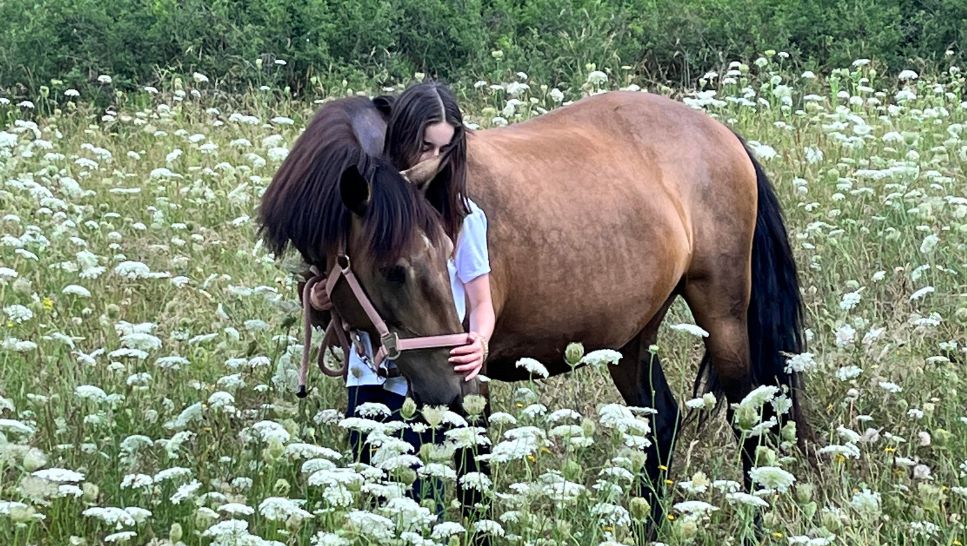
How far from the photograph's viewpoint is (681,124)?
5254mm

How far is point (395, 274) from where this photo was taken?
11.7ft

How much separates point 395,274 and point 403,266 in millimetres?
34

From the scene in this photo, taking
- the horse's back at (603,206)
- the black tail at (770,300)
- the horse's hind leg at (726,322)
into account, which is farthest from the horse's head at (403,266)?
the black tail at (770,300)

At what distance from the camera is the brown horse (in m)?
3.61

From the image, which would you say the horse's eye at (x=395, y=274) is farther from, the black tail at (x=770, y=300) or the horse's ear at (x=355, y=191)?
the black tail at (x=770, y=300)

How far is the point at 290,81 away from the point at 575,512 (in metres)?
7.64

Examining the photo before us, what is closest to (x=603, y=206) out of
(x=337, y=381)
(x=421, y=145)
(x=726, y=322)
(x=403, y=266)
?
(x=726, y=322)

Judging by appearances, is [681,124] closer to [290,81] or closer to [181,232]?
[181,232]

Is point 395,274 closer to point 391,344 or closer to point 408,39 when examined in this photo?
point 391,344

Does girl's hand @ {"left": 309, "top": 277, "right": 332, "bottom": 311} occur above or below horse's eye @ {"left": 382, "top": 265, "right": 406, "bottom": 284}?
below

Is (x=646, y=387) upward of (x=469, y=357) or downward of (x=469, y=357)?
downward

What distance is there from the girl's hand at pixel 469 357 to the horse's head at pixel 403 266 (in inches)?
1.3

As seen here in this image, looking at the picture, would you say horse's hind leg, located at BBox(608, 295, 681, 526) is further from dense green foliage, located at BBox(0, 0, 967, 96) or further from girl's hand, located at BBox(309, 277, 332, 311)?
dense green foliage, located at BBox(0, 0, 967, 96)

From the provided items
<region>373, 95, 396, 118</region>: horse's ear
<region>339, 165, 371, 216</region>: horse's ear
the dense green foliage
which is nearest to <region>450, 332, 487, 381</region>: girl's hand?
<region>339, 165, 371, 216</region>: horse's ear
